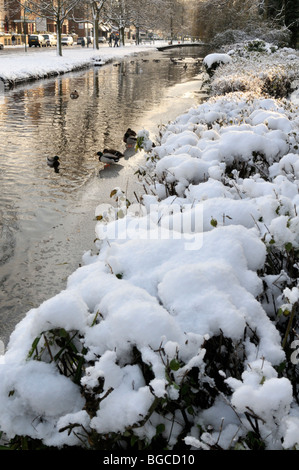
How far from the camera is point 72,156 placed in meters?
10.3

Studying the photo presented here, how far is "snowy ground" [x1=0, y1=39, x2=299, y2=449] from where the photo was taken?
5.61 feet

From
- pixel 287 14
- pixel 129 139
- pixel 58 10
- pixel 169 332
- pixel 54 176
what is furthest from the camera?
pixel 287 14

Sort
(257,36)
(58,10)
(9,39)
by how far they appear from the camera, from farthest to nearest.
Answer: (9,39)
(257,36)
(58,10)

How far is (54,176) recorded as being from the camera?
8.80m

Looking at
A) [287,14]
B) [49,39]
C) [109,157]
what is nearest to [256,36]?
[287,14]

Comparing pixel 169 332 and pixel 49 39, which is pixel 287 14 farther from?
pixel 169 332

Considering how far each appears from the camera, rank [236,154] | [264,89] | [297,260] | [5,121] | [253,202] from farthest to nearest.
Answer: [5,121] < [264,89] < [236,154] < [253,202] < [297,260]

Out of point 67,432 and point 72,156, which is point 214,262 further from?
point 72,156

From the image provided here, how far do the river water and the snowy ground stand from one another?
2062 millimetres

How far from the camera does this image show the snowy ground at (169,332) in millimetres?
1710

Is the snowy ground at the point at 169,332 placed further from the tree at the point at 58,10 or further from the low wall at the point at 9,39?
the low wall at the point at 9,39

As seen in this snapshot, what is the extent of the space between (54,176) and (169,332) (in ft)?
24.1

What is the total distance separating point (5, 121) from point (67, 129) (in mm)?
2323
